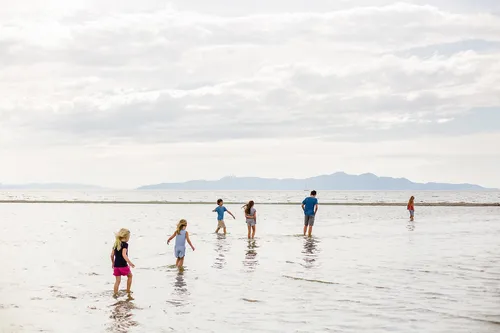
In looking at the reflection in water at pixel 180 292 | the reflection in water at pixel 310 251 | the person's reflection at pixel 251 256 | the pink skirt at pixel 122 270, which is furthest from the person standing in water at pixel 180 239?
the pink skirt at pixel 122 270

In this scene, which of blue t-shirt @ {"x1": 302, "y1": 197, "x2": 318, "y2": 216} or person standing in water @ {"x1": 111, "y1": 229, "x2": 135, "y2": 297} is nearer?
person standing in water @ {"x1": 111, "y1": 229, "x2": 135, "y2": 297}

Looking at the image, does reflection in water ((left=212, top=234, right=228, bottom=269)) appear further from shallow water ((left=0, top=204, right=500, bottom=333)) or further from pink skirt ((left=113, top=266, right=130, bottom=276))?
pink skirt ((left=113, top=266, right=130, bottom=276))

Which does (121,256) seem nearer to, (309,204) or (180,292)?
(180,292)

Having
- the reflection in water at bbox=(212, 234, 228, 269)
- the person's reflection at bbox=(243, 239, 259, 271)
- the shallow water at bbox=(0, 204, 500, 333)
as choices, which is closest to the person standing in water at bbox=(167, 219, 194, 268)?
the shallow water at bbox=(0, 204, 500, 333)

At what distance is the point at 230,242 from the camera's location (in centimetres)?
2853

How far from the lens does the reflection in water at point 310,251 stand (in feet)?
67.3

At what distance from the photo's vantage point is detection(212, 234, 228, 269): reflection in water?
66.5 ft

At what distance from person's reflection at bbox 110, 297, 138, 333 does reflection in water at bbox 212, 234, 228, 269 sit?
6.23 m

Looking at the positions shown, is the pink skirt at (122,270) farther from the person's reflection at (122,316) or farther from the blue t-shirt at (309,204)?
the blue t-shirt at (309,204)

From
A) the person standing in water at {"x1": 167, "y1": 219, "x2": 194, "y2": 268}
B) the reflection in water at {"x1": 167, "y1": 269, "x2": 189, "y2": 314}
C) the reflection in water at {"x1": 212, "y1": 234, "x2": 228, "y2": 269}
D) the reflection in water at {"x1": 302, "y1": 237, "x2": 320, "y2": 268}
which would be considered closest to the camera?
the reflection in water at {"x1": 167, "y1": 269, "x2": 189, "y2": 314}

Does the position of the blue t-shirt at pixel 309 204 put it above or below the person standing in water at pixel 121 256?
above

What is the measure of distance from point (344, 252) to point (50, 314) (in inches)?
540

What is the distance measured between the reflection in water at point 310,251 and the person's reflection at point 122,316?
24.4 feet

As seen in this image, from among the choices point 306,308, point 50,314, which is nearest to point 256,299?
point 306,308
